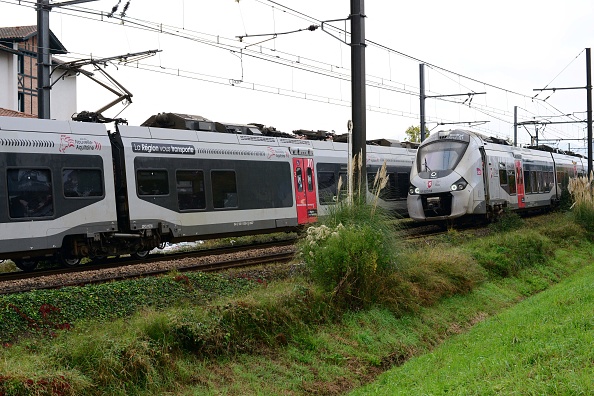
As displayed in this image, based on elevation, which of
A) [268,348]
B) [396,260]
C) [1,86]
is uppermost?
[1,86]

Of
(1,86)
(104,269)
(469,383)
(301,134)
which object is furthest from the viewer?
(1,86)

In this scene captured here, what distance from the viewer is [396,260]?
998 cm

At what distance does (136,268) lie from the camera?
12.9 m

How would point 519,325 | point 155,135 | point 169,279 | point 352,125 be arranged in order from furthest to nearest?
point 155,135, point 352,125, point 169,279, point 519,325

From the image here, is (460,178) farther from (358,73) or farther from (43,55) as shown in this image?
(43,55)

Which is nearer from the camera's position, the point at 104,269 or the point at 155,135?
the point at 104,269

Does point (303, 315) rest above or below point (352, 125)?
below

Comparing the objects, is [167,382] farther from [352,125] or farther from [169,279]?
[352,125]

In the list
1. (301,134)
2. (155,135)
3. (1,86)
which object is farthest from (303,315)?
(1,86)

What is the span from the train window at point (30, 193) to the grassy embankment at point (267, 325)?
408 cm

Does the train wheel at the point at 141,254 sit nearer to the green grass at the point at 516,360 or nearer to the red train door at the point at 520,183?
the green grass at the point at 516,360

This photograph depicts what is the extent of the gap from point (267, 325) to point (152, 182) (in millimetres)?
7579

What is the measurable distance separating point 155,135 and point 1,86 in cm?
2694

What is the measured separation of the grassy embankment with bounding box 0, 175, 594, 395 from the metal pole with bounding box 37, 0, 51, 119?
8.59 meters
